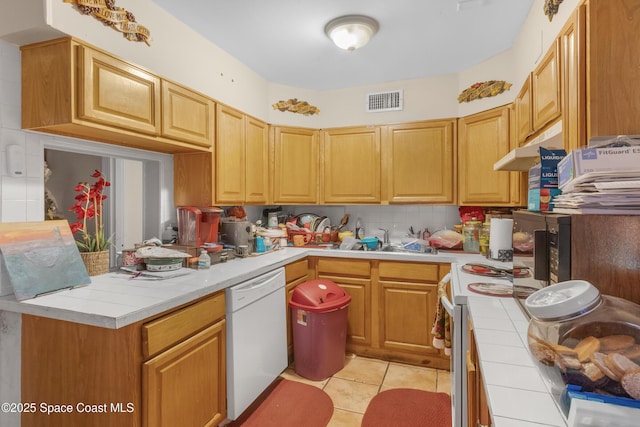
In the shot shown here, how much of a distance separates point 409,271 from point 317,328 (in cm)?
82

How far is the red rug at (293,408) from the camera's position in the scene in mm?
1924

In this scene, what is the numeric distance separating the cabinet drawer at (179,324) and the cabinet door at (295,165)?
1474 millimetres

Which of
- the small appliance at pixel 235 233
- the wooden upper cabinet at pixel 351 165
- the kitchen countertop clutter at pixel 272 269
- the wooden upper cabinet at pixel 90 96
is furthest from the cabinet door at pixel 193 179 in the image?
the wooden upper cabinet at pixel 351 165

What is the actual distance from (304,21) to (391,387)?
7.96 ft


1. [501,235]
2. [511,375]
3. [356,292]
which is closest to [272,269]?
[356,292]

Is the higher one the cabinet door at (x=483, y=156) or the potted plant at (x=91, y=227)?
the cabinet door at (x=483, y=156)

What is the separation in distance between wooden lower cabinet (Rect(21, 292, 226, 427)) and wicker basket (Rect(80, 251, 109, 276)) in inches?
14.0

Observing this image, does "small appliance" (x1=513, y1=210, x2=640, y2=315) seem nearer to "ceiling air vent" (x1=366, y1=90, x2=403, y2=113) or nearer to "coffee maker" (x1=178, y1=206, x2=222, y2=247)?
"coffee maker" (x1=178, y1=206, x2=222, y2=247)

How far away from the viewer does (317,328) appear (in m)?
2.37

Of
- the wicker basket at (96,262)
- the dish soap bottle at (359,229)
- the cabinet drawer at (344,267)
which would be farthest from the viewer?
the dish soap bottle at (359,229)

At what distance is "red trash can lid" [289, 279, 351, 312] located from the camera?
237 centimetres

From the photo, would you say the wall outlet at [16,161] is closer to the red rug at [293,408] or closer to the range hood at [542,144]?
the red rug at [293,408]

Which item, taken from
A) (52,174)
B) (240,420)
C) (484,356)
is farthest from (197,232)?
(484,356)

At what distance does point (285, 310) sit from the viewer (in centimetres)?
242
